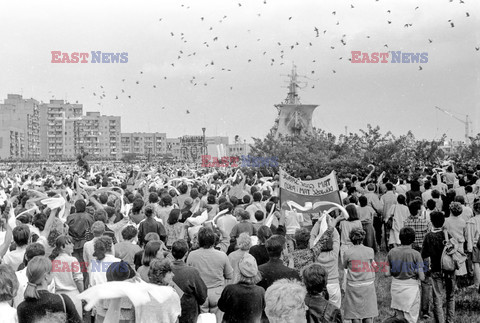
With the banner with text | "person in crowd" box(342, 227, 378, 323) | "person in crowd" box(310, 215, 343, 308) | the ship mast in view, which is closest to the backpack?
"person in crowd" box(342, 227, 378, 323)

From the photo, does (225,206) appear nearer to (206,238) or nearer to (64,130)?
(206,238)

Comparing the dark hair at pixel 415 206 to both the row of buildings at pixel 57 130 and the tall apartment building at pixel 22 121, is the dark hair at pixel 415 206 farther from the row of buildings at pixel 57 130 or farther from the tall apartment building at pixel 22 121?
the tall apartment building at pixel 22 121

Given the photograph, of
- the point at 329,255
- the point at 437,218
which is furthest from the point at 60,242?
the point at 437,218

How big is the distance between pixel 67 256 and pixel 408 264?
4.44 m

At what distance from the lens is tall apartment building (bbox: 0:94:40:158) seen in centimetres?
15738

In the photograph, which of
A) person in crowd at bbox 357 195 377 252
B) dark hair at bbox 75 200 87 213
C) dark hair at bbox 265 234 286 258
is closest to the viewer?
dark hair at bbox 265 234 286 258

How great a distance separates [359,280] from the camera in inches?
302

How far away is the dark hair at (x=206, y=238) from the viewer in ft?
23.0

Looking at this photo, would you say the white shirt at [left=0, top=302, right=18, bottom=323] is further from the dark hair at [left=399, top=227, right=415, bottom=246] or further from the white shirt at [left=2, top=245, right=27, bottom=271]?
the dark hair at [left=399, top=227, right=415, bottom=246]

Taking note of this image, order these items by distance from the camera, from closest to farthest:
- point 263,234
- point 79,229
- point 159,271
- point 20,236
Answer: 1. point 159,271
2. point 20,236
3. point 263,234
4. point 79,229

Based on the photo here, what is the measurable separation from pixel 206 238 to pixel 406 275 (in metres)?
2.73

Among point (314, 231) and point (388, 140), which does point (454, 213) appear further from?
point (388, 140)

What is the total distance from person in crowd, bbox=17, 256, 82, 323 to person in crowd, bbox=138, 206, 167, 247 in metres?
3.87

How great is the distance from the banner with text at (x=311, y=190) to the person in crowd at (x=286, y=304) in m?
5.62
